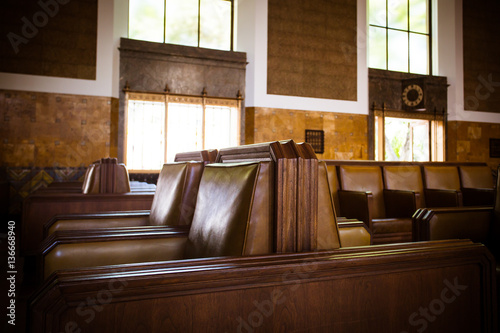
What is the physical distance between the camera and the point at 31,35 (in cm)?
742

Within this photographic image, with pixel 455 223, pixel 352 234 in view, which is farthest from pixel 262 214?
pixel 455 223

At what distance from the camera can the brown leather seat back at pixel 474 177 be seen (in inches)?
185

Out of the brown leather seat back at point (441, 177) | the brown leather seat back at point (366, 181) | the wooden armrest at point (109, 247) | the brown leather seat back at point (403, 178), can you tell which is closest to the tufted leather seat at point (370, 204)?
the brown leather seat back at point (366, 181)

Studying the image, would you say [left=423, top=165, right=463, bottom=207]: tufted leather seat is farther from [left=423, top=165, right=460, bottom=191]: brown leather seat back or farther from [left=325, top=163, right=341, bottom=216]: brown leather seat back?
[left=325, top=163, right=341, bottom=216]: brown leather seat back

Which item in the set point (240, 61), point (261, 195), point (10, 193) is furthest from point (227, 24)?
point (261, 195)

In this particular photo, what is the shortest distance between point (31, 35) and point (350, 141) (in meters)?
7.74

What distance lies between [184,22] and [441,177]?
7.09 m

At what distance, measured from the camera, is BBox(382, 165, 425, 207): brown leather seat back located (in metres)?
4.30

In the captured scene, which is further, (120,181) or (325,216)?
(120,181)

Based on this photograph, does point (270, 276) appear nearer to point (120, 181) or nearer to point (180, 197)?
point (180, 197)

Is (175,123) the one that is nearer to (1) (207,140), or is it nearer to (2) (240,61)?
(1) (207,140)

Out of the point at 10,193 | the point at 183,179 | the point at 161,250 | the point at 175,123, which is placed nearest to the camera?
the point at 161,250

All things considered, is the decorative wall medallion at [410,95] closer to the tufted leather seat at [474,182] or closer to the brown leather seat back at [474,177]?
the tufted leather seat at [474,182]

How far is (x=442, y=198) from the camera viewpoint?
412 cm
